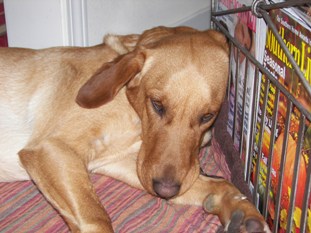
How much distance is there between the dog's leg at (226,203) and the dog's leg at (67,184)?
0.52 metres

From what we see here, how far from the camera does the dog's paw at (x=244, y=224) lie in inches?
77.7

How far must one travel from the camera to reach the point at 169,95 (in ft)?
6.31

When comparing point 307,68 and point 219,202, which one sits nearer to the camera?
point 307,68

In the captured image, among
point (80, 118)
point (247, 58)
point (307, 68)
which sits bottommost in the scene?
point (80, 118)

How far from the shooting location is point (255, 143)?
2.29 m

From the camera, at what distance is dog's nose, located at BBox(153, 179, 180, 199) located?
76.9 inches

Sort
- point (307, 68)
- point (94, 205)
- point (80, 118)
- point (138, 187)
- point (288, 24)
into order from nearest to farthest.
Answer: point (307, 68) → point (288, 24) → point (94, 205) → point (80, 118) → point (138, 187)

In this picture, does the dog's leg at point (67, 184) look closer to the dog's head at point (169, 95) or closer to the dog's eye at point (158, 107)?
the dog's head at point (169, 95)

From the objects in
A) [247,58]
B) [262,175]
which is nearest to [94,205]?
[262,175]

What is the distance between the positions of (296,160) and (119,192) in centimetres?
100

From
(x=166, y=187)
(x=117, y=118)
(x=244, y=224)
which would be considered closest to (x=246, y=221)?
(x=244, y=224)

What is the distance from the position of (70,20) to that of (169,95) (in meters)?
1.32

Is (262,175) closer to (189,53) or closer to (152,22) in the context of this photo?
(189,53)

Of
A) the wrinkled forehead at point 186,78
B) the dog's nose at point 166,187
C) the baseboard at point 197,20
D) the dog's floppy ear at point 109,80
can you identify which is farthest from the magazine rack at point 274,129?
the baseboard at point 197,20
